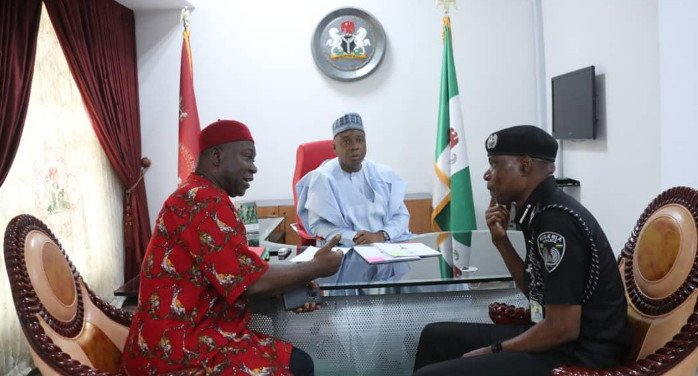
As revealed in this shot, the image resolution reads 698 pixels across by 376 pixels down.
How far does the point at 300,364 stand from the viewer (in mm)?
1647

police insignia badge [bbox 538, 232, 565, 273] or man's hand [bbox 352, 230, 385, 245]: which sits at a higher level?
police insignia badge [bbox 538, 232, 565, 273]

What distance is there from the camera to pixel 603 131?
→ 12.8 feet

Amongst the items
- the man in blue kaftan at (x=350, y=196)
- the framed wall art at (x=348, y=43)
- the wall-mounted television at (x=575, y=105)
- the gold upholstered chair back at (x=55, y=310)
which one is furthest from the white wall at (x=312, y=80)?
the gold upholstered chair back at (x=55, y=310)

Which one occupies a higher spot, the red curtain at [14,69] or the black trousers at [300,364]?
the red curtain at [14,69]

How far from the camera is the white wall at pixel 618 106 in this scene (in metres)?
3.29

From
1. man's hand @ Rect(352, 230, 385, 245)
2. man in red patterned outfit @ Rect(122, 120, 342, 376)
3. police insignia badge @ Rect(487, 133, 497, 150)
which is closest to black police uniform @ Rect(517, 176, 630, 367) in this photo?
police insignia badge @ Rect(487, 133, 497, 150)

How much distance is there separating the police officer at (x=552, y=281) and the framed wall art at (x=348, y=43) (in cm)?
338

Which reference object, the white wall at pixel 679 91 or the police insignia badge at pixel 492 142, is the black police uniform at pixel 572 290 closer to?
the police insignia badge at pixel 492 142

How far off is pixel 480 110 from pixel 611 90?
1371mm

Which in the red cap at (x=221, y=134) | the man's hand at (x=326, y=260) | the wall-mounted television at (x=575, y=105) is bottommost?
the man's hand at (x=326, y=260)

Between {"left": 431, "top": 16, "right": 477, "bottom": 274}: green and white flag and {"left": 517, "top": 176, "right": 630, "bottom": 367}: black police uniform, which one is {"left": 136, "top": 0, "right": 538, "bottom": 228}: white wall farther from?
{"left": 517, "top": 176, "right": 630, "bottom": 367}: black police uniform

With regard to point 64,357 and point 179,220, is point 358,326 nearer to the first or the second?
point 179,220

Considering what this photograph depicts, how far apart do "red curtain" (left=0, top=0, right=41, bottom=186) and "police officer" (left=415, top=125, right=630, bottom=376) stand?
2497mm

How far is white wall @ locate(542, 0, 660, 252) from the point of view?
10.8 feet
